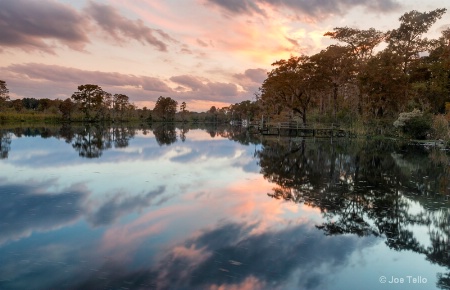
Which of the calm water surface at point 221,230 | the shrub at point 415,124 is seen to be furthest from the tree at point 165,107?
the calm water surface at point 221,230

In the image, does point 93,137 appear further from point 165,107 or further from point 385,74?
point 165,107

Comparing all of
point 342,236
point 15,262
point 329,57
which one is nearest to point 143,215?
point 15,262

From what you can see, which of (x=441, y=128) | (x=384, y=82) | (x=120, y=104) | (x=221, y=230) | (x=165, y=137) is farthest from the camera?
(x=120, y=104)

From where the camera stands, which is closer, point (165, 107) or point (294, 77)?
point (294, 77)

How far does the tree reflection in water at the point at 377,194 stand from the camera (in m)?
7.96

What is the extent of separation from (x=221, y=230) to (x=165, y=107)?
387 ft

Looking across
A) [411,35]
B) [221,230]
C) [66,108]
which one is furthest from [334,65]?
[66,108]

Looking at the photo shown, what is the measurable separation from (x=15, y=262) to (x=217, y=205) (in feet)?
18.3

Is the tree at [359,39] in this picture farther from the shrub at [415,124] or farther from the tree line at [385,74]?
the shrub at [415,124]

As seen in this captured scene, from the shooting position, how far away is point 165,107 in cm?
12275

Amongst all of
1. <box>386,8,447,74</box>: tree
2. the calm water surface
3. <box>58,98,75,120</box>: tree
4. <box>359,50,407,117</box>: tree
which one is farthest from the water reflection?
<box>58,98,75,120</box>: tree

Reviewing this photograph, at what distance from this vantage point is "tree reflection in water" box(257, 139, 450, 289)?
314 inches

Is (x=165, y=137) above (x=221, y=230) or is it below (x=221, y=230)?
above

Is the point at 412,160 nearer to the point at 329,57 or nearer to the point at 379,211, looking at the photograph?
the point at 379,211
